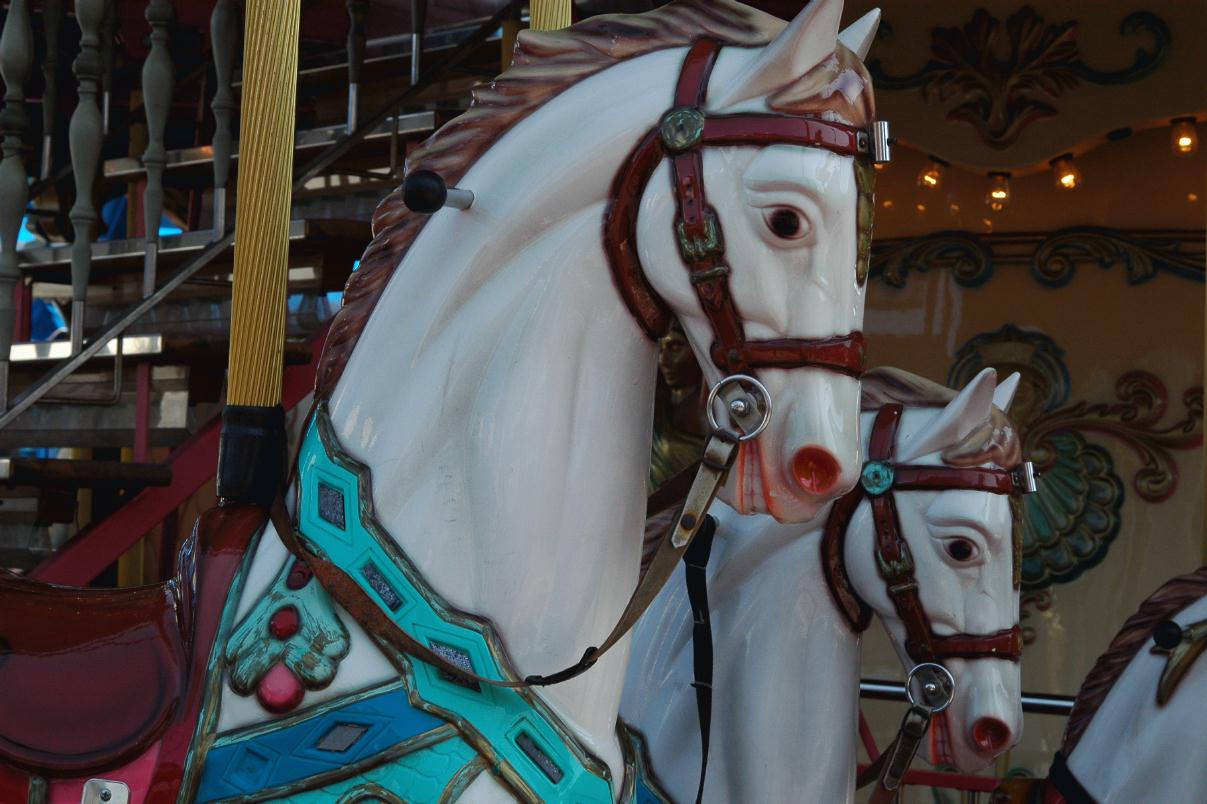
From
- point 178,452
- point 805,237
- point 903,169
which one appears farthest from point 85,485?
point 903,169

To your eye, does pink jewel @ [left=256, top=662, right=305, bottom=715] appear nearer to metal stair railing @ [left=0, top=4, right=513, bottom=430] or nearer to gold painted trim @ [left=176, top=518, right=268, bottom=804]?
gold painted trim @ [left=176, top=518, right=268, bottom=804]

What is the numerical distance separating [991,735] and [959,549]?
0.30 m

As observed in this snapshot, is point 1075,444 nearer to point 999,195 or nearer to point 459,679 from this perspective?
point 999,195

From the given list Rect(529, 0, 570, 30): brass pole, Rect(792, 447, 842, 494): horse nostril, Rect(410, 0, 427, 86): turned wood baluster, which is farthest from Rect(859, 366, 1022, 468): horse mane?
Rect(410, 0, 427, 86): turned wood baluster

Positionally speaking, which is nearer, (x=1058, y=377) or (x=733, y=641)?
(x=733, y=641)

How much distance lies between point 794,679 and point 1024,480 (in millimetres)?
504

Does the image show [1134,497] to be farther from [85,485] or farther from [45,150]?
[45,150]

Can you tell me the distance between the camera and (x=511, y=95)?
4.56 feet

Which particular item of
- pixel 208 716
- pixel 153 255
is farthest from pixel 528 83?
pixel 153 255

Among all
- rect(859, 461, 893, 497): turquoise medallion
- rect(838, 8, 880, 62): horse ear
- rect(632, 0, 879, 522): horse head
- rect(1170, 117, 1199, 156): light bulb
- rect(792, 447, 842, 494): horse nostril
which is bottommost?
rect(859, 461, 893, 497): turquoise medallion

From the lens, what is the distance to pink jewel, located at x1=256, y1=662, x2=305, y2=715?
50.5 inches

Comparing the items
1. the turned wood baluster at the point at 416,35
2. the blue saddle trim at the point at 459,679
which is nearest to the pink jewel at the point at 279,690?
the blue saddle trim at the point at 459,679

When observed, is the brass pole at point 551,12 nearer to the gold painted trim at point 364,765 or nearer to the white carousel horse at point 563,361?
the white carousel horse at point 563,361

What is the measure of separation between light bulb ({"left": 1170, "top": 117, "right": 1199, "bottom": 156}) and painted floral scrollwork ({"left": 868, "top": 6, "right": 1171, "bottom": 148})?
20 centimetres
